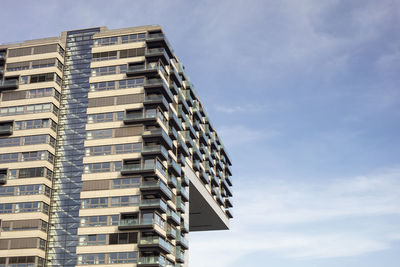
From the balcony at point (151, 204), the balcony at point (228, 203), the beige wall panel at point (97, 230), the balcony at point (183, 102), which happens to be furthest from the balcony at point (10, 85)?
the balcony at point (228, 203)

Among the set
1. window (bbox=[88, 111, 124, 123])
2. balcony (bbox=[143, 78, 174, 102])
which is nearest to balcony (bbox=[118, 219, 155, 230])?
window (bbox=[88, 111, 124, 123])

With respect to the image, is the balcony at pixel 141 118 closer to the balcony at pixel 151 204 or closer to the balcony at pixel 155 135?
the balcony at pixel 155 135

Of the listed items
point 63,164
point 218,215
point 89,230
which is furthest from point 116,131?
point 218,215

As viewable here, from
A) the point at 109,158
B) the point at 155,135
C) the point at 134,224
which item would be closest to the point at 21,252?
the point at 134,224

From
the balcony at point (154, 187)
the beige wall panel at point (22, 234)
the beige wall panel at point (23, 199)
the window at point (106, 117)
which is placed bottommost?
the beige wall panel at point (22, 234)

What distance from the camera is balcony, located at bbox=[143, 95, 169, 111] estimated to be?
9388cm

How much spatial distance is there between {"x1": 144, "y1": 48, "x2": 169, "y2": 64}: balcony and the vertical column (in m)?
11.7

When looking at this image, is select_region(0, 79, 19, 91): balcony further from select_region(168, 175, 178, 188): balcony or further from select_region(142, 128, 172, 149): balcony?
select_region(168, 175, 178, 188): balcony

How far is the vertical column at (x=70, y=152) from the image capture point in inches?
3506

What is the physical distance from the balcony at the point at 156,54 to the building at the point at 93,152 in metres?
0.25

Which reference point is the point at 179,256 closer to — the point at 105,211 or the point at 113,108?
the point at 105,211

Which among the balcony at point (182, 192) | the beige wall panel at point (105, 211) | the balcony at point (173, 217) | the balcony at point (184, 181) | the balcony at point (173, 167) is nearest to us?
the beige wall panel at point (105, 211)

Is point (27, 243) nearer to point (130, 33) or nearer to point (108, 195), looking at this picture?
point (108, 195)

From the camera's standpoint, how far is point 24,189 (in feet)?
300
